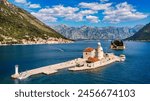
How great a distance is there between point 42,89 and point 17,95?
2088 millimetres

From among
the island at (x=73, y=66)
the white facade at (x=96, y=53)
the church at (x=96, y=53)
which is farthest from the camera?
the white facade at (x=96, y=53)

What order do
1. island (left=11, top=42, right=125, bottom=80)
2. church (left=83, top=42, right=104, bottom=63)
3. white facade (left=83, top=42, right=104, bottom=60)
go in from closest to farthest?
island (left=11, top=42, right=125, bottom=80), church (left=83, top=42, right=104, bottom=63), white facade (left=83, top=42, right=104, bottom=60)

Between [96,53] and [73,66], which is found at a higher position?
[96,53]

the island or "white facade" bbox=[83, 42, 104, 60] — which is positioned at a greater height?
"white facade" bbox=[83, 42, 104, 60]

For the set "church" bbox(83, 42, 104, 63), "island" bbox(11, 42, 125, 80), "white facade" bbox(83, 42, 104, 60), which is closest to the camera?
"island" bbox(11, 42, 125, 80)

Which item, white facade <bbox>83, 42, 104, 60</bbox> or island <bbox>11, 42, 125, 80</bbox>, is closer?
island <bbox>11, 42, 125, 80</bbox>

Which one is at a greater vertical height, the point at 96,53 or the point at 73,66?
the point at 96,53

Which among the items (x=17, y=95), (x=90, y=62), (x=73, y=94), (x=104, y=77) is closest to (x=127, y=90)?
(x=73, y=94)

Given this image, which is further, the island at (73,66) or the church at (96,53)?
the church at (96,53)

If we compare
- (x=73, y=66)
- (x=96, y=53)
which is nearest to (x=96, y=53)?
(x=96, y=53)

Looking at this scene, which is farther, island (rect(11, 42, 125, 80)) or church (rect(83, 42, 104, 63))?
church (rect(83, 42, 104, 63))

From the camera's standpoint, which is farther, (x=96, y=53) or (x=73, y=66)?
(x=96, y=53)

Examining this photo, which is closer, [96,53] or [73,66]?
[73,66]

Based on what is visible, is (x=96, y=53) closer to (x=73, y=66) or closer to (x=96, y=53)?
(x=96, y=53)
